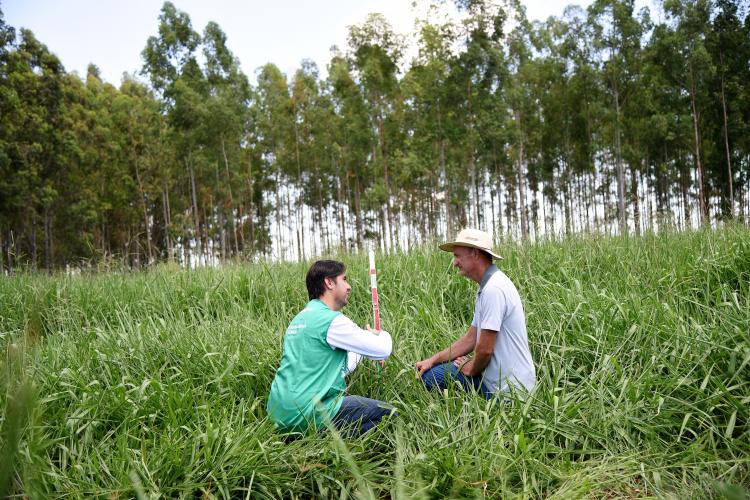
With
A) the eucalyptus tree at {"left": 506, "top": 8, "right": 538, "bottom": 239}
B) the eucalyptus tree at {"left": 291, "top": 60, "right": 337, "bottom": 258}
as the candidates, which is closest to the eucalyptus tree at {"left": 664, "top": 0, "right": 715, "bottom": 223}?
the eucalyptus tree at {"left": 506, "top": 8, "right": 538, "bottom": 239}

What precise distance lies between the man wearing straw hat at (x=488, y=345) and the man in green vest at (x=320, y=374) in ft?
2.03

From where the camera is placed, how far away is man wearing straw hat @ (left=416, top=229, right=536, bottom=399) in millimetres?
3781

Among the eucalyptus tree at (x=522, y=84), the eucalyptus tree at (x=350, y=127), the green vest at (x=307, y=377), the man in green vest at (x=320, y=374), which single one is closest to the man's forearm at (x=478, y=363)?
the man in green vest at (x=320, y=374)

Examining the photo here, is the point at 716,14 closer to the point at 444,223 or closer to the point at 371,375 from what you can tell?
the point at 444,223

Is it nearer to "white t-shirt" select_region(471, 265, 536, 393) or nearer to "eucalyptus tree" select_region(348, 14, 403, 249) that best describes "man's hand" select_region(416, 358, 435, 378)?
"white t-shirt" select_region(471, 265, 536, 393)

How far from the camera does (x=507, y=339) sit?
385 cm

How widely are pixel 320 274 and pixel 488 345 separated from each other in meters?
1.27

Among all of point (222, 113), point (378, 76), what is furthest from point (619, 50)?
point (222, 113)

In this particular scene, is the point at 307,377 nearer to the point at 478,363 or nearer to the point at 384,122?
→ the point at 478,363

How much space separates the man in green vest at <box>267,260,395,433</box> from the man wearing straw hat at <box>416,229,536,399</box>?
0.62 metres

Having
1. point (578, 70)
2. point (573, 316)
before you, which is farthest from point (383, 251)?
point (578, 70)

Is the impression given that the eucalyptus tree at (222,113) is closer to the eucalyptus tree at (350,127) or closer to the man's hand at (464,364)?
the eucalyptus tree at (350,127)

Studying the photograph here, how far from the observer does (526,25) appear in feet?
103

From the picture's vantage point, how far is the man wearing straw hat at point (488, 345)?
3.78m
